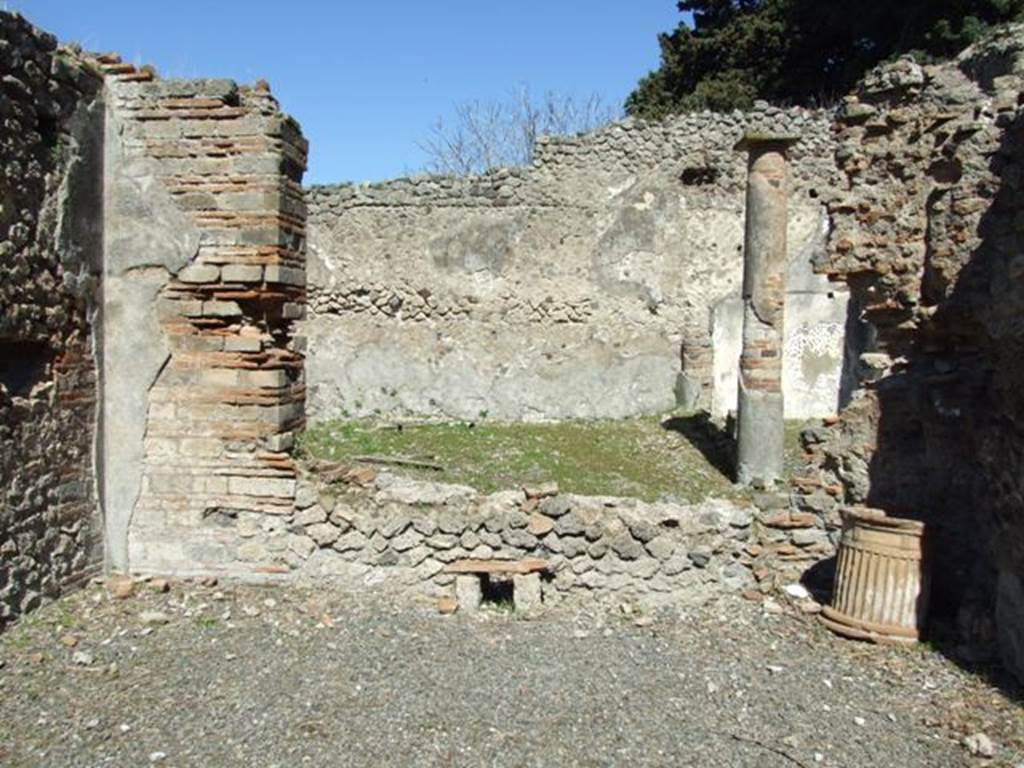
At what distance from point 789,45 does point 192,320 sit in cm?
1914

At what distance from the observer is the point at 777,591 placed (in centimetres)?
662

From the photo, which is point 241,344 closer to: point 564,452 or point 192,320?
point 192,320

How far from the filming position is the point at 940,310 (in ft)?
21.5

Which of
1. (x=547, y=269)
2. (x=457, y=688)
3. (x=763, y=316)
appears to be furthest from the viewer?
(x=547, y=269)

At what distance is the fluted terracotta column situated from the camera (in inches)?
347

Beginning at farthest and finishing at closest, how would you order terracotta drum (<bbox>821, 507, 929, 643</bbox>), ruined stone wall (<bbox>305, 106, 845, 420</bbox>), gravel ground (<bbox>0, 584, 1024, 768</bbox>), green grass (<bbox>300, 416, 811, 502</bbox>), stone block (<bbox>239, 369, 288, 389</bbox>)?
ruined stone wall (<bbox>305, 106, 845, 420</bbox>) < green grass (<bbox>300, 416, 811, 502</bbox>) < stone block (<bbox>239, 369, 288, 389</bbox>) < terracotta drum (<bbox>821, 507, 929, 643</bbox>) < gravel ground (<bbox>0, 584, 1024, 768</bbox>)

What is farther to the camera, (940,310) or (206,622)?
(940,310)

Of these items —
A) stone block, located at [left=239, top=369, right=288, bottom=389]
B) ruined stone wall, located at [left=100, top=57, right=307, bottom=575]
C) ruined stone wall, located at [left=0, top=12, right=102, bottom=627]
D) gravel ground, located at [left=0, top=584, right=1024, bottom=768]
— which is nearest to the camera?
gravel ground, located at [left=0, top=584, right=1024, bottom=768]

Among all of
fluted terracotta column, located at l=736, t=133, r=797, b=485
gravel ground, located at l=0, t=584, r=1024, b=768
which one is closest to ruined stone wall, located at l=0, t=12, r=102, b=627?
gravel ground, located at l=0, t=584, r=1024, b=768

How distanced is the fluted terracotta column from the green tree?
34.1 feet

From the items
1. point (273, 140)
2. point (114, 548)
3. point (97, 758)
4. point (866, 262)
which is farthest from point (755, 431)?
point (97, 758)

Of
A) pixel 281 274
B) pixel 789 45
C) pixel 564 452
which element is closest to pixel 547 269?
pixel 564 452

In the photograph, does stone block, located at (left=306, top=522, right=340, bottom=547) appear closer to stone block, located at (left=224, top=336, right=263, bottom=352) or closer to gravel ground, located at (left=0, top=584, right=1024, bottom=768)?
gravel ground, located at (left=0, top=584, right=1024, bottom=768)

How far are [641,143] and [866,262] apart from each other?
7.83m
